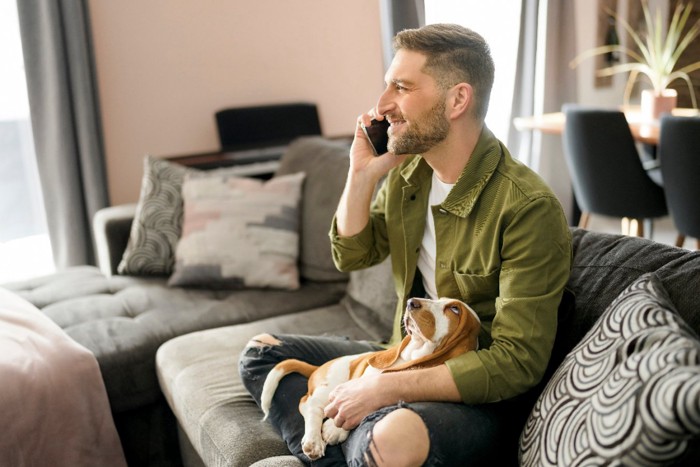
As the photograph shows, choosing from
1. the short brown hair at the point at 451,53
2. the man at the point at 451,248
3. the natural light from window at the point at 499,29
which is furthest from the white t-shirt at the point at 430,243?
the natural light from window at the point at 499,29

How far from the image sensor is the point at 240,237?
2445 millimetres

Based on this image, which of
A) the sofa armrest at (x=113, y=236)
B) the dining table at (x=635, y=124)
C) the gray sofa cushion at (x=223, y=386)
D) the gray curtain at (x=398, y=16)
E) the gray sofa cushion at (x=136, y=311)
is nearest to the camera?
the gray sofa cushion at (x=223, y=386)

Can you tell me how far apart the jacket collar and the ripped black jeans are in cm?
39

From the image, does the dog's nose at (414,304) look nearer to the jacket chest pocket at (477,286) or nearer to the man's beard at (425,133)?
the jacket chest pocket at (477,286)

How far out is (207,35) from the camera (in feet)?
11.5

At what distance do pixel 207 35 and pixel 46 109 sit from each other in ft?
2.82

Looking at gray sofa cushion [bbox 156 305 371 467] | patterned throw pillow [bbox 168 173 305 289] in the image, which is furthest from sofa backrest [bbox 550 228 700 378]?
patterned throw pillow [bbox 168 173 305 289]

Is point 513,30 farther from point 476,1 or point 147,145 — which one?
point 147,145

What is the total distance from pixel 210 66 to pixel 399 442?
9.12ft

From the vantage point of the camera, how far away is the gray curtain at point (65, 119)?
303 cm

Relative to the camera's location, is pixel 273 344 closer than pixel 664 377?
No

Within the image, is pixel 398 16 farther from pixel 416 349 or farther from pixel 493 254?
pixel 416 349

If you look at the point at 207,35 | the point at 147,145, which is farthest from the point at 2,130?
the point at 207,35

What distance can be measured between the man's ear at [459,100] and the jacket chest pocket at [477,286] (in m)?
0.32
